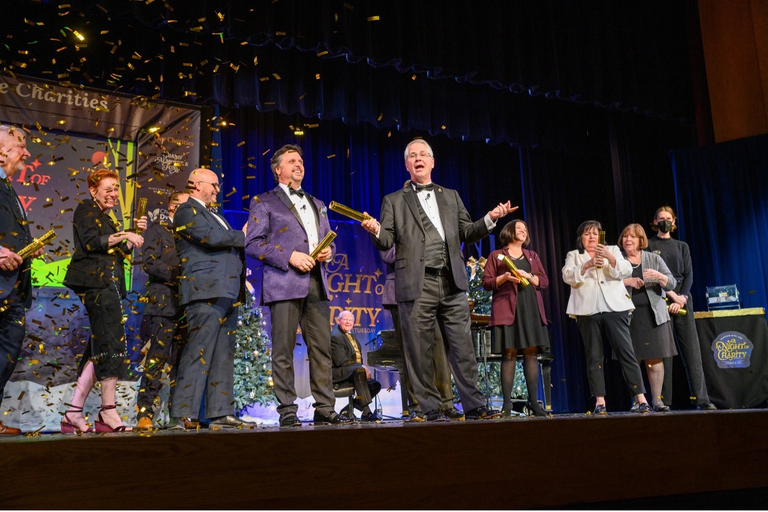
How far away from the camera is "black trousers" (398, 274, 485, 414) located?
12.8 ft

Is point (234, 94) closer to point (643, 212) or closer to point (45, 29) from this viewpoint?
point (45, 29)

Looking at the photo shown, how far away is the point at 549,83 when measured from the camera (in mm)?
8008

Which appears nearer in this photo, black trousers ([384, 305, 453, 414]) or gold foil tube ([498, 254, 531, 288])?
black trousers ([384, 305, 453, 414])

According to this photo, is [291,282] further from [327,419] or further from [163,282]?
[163,282]

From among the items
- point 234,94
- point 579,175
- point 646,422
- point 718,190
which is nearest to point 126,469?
point 646,422

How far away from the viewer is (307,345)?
3.88m

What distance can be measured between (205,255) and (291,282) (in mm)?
574

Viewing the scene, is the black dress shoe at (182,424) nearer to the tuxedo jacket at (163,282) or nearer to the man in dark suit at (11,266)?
the man in dark suit at (11,266)

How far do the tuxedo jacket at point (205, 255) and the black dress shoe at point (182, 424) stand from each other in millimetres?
688

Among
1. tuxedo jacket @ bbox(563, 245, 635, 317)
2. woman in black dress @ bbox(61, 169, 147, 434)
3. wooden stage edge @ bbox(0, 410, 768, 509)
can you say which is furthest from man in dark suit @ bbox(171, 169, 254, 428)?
tuxedo jacket @ bbox(563, 245, 635, 317)

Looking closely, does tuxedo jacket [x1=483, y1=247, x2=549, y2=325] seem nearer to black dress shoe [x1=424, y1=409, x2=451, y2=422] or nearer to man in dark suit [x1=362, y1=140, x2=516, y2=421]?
man in dark suit [x1=362, y1=140, x2=516, y2=421]

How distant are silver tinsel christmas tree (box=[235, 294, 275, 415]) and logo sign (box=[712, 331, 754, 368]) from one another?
496cm

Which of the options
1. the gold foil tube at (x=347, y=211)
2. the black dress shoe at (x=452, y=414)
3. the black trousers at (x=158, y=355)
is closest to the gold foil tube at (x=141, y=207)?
the black trousers at (x=158, y=355)

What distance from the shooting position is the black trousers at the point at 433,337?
3.91 m
